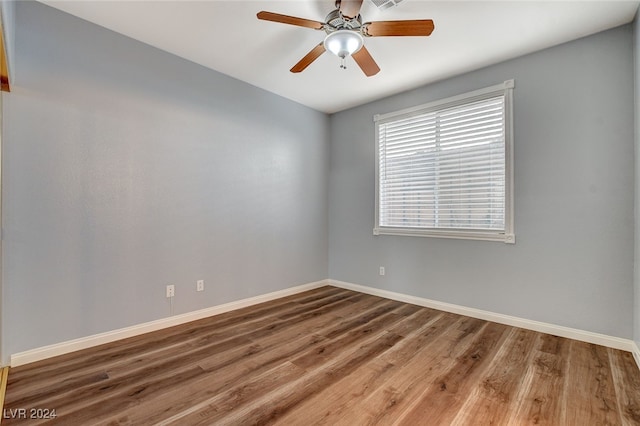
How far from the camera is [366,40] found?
271cm

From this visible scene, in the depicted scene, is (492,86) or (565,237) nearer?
(565,237)

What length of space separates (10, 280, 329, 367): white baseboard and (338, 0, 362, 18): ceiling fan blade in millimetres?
3110

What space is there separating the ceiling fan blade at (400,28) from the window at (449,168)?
156 cm

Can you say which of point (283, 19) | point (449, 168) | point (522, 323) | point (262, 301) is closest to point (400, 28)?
point (283, 19)

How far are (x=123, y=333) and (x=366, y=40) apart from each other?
11.6 feet

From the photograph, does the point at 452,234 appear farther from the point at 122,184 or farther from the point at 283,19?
the point at 122,184

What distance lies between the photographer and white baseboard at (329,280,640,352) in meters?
2.47

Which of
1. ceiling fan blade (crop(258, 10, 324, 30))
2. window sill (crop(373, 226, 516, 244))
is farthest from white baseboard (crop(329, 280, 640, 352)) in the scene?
ceiling fan blade (crop(258, 10, 324, 30))

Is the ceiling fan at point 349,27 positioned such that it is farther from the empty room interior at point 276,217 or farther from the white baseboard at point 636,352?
the white baseboard at point 636,352

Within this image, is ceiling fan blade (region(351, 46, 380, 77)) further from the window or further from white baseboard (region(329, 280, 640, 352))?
white baseboard (region(329, 280, 640, 352))

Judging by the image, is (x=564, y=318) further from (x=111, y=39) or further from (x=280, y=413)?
(x=111, y=39)

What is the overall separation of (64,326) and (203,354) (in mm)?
1152

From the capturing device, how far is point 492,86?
3133mm

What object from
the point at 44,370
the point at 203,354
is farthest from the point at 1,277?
the point at 203,354
